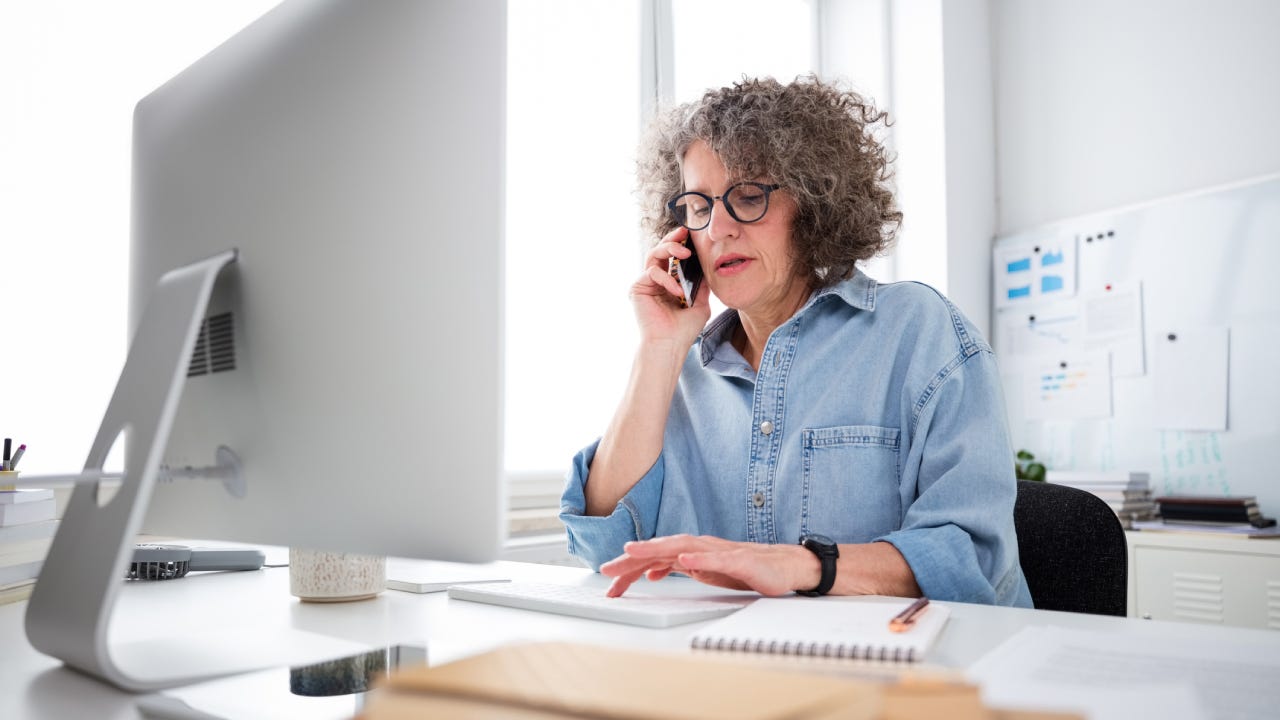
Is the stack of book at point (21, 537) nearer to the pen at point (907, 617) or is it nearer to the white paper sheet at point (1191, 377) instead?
the pen at point (907, 617)

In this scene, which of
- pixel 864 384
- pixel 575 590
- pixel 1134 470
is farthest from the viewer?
pixel 1134 470

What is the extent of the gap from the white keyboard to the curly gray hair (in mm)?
662

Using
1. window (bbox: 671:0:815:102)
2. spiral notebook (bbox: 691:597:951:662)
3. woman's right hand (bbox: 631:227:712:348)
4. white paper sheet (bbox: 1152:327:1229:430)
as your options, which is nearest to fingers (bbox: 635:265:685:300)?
woman's right hand (bbox: 631:227:712:348)

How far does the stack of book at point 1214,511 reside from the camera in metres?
2.50

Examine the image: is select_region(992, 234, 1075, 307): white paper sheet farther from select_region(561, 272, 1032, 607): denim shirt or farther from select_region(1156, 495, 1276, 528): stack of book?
select_region(561, 272, 1032, 607): denim shirt

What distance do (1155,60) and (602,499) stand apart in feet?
9.23

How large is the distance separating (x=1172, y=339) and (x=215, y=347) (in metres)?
2.99

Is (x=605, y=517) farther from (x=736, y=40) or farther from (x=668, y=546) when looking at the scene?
(x=736, y=40)

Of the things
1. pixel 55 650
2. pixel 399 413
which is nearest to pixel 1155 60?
pixel 399 413

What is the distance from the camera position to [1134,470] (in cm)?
292

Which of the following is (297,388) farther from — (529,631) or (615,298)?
(615,298)

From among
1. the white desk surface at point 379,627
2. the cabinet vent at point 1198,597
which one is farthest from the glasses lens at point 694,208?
the cabinet vent at point 1198,597

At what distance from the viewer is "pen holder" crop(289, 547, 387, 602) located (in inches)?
35.5

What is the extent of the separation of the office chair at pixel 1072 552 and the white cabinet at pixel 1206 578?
1489 millimetres
